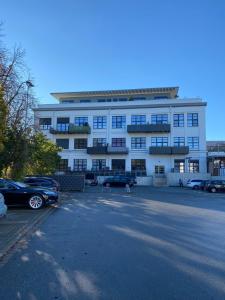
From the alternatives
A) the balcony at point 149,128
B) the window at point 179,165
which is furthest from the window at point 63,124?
the window at point 179,165

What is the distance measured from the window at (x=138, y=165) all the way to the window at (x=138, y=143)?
2.49 metres

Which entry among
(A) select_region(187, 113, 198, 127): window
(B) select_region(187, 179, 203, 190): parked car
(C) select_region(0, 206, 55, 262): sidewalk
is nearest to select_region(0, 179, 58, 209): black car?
(C) select_region(0, 206, 55, 262): sidewalk

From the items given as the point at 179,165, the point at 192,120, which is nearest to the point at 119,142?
the point at 179,165

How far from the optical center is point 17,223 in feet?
41.2

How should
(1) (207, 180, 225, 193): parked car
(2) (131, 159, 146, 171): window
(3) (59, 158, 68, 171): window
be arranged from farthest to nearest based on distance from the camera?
(3) (59, 158, 68, 171): window
(2) (131, 159, 146, 171): window
(1) (207, 180, 225, 193): parked car

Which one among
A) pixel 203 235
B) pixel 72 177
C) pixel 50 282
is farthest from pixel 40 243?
pixel 72 177

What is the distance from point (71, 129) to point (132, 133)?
36.9 ft

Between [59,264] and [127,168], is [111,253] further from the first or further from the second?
[127,168]

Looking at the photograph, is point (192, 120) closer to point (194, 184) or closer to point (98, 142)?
point (194, 184)

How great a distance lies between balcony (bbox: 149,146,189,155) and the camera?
5924 cm

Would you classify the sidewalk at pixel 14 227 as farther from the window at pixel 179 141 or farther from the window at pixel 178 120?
the window at pixel 178 120

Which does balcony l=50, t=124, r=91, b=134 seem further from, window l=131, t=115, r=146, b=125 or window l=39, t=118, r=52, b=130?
window l=131, t=115, r=146, b=125

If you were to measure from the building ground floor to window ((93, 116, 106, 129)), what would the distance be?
534 cm

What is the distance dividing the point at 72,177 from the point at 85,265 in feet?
98.6
